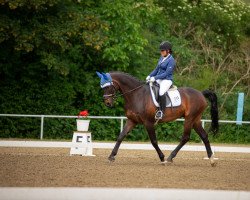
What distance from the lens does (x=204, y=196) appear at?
29.1 feet

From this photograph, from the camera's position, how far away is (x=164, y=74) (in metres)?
15.0

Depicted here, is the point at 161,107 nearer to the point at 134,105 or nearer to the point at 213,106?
the point at 134,105

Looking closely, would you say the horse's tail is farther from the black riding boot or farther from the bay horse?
the black riding boot

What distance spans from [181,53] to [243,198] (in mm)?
21871

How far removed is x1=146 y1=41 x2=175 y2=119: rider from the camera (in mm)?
15023

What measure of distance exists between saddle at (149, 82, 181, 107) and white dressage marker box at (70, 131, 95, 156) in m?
2.38

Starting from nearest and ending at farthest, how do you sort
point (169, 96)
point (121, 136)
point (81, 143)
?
point (121, 136) → point (169, 96) → point (81, 143)

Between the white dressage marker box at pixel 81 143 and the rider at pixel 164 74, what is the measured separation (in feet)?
7.59

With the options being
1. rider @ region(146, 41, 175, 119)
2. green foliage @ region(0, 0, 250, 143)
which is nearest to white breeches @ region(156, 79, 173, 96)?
rider @ region(146, 41, 175, 119)

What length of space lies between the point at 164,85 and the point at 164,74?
296mm

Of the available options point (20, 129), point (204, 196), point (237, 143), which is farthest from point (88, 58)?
point (204, 196)

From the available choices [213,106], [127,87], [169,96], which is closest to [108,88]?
[127,87]

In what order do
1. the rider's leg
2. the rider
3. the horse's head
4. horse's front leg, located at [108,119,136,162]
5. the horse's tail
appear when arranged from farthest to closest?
the horse's tail < the rider's leg < the rider < the horse's head < horse's front leg, located at [108,119,136,162]

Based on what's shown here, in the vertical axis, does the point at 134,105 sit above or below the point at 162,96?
below
